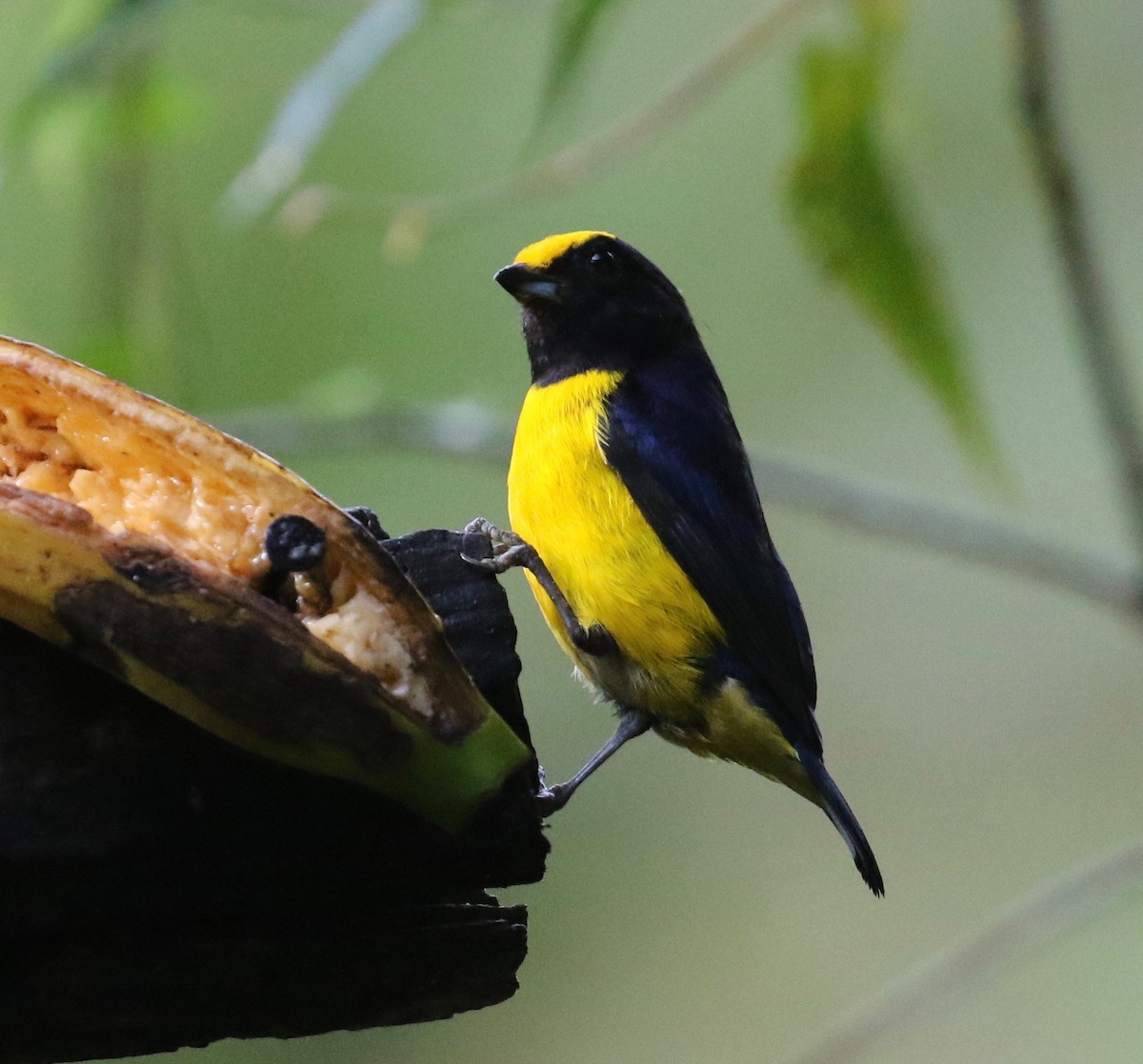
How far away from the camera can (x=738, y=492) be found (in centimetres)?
216

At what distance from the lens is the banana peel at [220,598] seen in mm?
1066

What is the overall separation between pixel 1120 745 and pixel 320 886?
4602 millimetres

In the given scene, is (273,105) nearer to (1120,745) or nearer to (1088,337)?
(1088,337)

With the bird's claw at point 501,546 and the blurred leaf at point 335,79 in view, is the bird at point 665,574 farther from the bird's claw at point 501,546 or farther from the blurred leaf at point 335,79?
the blurred leaf at point 335,79

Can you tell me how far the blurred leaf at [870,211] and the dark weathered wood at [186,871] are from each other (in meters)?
1.00

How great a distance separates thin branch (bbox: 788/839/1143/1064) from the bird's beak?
1.24 m

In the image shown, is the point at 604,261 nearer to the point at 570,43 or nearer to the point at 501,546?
the point at 501,546

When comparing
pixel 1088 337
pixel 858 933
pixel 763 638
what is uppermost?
pixel 1088 337

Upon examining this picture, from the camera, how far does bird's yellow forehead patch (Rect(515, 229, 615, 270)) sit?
230cm

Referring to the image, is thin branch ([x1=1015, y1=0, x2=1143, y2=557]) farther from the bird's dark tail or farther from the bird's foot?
the bird's foot


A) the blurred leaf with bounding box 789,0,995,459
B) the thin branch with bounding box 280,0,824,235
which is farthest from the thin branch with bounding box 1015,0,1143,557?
the thin branch with bounding box 280,0,824,235

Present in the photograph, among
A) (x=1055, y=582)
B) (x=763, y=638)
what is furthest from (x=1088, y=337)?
(x=763, y=638)

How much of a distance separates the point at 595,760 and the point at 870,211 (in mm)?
865

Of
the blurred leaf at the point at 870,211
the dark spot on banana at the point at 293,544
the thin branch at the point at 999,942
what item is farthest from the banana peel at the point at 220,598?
the thin branch at the point at 999,942
